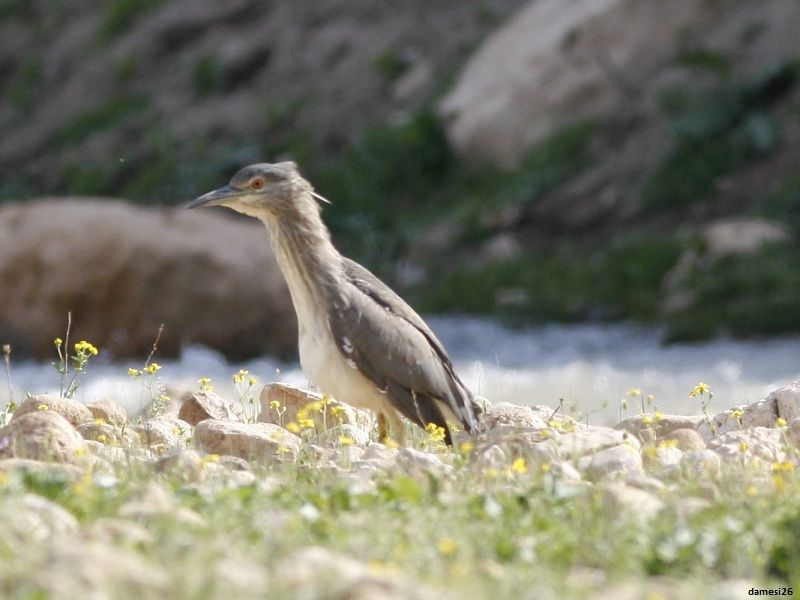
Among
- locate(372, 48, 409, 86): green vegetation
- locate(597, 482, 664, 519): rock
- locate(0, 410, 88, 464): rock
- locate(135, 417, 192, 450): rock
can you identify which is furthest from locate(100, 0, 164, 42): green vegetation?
locate(597, 482, 664, 519): rock

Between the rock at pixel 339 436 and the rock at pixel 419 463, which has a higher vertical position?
the rock at pixel 339 436

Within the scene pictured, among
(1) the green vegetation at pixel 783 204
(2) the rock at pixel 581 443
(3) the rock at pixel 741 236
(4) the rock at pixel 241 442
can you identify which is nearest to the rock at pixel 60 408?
(4) the rock at pixel 241 442

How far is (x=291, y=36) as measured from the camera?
23.2 metres

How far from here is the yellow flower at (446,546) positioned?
13.9 feet

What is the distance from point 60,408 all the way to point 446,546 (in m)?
3.46

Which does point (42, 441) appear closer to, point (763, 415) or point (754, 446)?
point (754, 446)

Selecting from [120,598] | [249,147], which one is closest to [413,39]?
[249,147]

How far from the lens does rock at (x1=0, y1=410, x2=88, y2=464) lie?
5770 mm

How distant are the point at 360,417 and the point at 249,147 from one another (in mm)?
13417

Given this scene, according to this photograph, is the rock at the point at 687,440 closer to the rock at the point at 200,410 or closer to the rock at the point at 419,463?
the rock at the point at 419,463

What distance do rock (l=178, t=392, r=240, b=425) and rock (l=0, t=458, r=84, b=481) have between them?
2339 millimetres

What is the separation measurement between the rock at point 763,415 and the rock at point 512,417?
0.80 meters

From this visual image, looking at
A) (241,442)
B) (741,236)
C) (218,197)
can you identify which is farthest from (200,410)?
(741,236)

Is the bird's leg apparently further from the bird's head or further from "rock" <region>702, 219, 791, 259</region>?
"rock" <region>702, 219, 791, 259</region>
